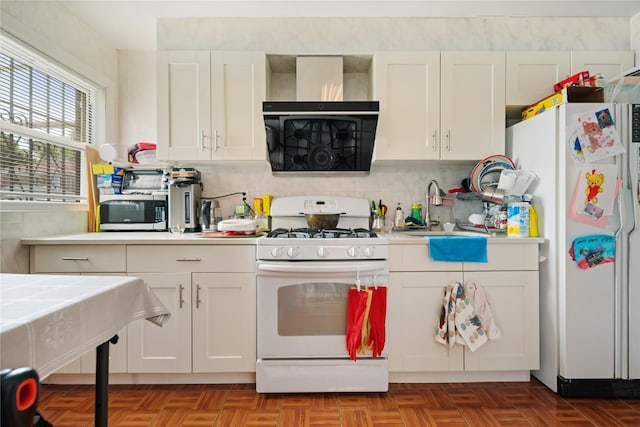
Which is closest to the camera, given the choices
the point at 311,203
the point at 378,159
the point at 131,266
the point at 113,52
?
the point at 131,266

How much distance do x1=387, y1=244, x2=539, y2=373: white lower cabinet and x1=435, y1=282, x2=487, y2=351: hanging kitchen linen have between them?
6 cm

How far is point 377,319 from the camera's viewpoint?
79.9 inches

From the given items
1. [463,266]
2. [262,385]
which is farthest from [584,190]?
[262,385]

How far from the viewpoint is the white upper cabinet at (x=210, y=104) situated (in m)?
2.47

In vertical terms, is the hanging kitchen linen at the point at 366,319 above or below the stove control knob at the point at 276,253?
below

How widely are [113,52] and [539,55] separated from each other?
3.24m

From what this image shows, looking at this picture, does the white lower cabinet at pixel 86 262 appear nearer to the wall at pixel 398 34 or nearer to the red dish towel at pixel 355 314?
the red dish towel at pixel 355 314

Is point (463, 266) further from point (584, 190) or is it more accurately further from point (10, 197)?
point (10, 197)

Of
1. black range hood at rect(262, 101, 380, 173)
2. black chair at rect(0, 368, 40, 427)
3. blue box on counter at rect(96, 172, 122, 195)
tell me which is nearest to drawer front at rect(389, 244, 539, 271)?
black range hood at rect(262, 101, 380, 173)

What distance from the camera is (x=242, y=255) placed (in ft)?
7.05

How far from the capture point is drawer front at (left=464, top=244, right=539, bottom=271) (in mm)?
2146

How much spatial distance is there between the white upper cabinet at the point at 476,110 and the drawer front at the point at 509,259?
70 centimetres

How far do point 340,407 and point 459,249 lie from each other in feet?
3.67

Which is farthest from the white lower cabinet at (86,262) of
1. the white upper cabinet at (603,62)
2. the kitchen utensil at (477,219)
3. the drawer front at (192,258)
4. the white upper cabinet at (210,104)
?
the white upper cabinet at (603,62)
